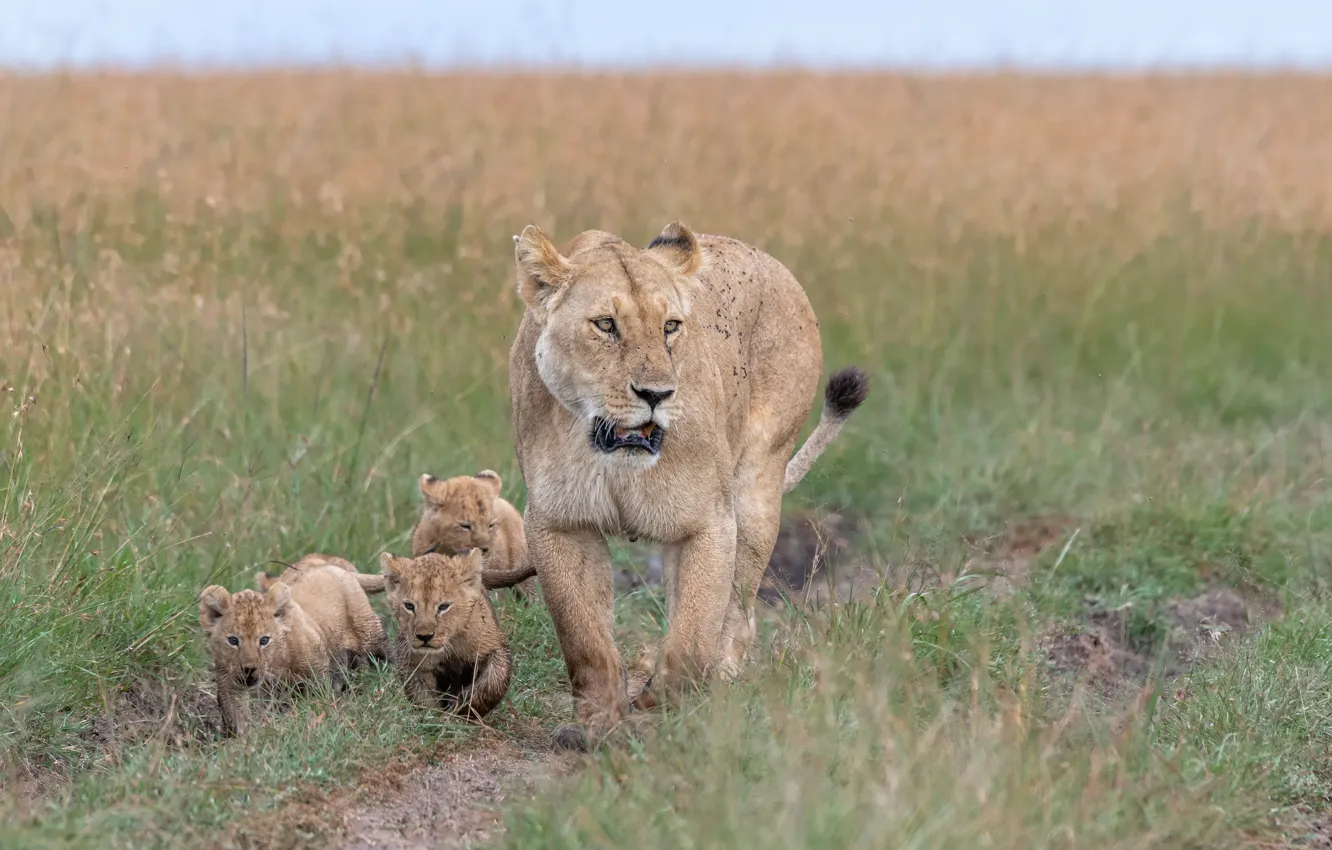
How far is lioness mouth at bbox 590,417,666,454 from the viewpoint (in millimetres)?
4895

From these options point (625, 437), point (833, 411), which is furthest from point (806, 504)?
point (625, 437)

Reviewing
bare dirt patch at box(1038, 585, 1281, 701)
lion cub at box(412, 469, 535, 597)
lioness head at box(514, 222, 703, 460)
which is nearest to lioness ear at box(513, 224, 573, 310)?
lioness head at box(514, 222, 703, 460)

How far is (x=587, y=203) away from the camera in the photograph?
11.6 metres

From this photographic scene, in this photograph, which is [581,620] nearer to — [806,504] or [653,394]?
[653,394]

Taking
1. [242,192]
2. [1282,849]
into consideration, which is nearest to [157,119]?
[242,192]

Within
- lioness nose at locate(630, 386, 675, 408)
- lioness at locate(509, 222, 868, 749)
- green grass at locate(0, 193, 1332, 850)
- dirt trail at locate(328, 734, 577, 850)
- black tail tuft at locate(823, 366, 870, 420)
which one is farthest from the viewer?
black tail tuft at locate(823, 366, 870, 420)

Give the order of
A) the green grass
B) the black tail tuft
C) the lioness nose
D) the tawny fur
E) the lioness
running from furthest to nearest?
the black tail tuft → the tawny fur → the lioness → the lioness nose → the green grass

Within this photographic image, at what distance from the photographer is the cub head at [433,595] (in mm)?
5316

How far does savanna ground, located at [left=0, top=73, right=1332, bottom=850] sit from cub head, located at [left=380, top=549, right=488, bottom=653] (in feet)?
0.78

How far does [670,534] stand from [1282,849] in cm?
187

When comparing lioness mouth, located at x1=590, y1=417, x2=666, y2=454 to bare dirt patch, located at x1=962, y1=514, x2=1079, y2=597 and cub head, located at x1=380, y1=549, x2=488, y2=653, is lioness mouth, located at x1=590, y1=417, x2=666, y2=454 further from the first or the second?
bare dirt patch, located at x1=962, y1=514, x2=1079, y2=597

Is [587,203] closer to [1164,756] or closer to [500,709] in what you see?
[500,709]

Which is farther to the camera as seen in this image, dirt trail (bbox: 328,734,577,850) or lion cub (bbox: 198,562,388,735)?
lion cub (bbox: 198,562,388,735)

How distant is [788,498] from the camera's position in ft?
27.9
